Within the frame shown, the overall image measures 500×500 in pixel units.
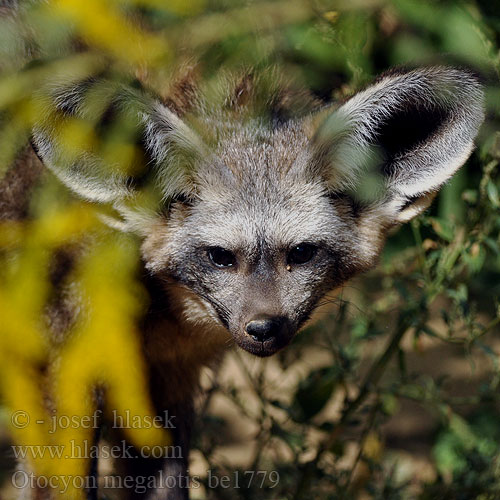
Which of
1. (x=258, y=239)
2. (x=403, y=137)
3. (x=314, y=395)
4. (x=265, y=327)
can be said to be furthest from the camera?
(x=314, y=395)

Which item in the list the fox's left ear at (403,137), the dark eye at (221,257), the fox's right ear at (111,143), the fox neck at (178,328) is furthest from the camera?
the fox neck at (178,328)

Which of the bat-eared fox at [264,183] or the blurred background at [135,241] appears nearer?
the bat-eared fox at [264,183]

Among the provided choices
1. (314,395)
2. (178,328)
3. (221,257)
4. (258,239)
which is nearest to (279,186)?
(258,239)

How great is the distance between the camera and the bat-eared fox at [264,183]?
9.88ft

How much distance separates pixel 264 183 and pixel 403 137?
53 cm

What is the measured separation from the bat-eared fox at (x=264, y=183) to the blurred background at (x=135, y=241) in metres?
0.08

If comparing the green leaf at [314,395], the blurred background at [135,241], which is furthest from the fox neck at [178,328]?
the green leaf at [314,395]

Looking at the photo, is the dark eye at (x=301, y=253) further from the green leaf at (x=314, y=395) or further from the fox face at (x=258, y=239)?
the green leaf at (x=314, y=395)

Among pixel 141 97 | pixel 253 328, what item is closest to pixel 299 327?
pixel 253 328

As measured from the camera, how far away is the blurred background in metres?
3.19

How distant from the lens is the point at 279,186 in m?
3.15

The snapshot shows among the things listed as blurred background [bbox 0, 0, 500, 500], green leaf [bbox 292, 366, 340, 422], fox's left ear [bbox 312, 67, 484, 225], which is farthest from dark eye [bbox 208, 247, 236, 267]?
green leaf [bbox 292, 366, 340, 422]

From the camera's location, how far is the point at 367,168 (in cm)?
327

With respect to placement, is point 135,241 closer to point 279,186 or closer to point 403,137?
point 279,186
